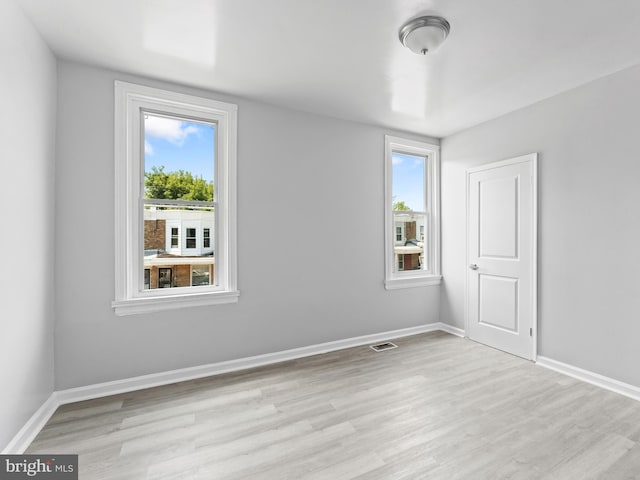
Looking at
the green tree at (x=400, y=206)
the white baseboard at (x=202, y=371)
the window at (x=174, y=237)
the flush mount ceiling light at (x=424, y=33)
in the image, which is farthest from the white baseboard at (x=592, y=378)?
the window at (x=174, y=237)

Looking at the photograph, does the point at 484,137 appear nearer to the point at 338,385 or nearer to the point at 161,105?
the point at 338,385

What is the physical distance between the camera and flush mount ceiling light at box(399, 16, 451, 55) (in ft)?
6.43

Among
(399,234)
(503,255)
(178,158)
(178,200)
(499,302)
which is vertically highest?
(178,158)

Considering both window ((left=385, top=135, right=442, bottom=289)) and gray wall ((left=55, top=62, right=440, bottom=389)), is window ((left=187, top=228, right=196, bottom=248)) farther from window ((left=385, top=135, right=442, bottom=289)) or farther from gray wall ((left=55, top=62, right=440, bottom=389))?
window ((left=385, top=135, right=442, bottom=289))

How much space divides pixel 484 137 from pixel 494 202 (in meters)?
0.80

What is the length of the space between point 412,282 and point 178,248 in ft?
9.25

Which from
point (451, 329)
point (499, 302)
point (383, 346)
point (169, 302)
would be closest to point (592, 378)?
point (499, 302)

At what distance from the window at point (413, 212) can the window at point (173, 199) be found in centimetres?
203

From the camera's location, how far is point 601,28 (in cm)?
202

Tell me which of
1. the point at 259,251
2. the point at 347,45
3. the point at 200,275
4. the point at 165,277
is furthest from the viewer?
the point at 259,251

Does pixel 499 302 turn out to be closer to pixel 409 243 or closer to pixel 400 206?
pixel 409 243

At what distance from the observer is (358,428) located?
2.07 metres

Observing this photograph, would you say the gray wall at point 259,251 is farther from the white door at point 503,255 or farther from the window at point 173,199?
the white door at point 503,255

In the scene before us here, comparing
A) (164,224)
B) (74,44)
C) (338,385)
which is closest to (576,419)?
(338,385)
